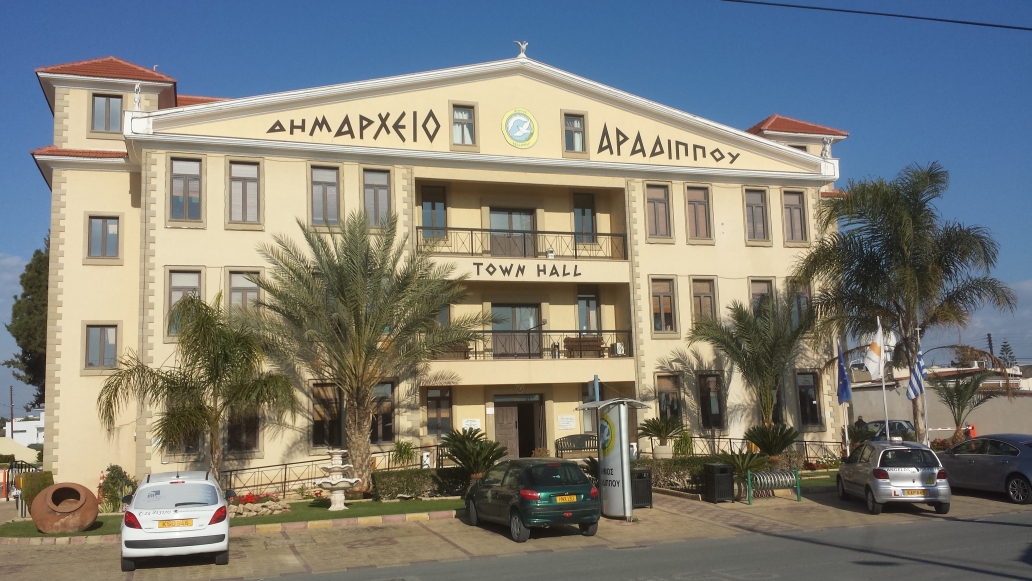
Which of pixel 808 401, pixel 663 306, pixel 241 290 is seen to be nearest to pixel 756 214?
pixel 663 306

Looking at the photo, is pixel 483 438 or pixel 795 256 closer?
pixel 483 438

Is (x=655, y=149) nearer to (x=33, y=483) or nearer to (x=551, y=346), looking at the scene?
(x=551, y=346)

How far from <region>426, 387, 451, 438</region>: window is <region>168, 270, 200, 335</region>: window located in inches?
288

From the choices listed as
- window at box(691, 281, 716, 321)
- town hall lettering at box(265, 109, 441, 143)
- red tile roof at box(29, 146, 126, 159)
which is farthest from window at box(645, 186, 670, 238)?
red tile roof at box(29, 146, 126, 159)

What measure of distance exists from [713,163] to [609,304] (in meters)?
5.89

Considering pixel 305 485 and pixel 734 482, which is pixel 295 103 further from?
pixel 734 482

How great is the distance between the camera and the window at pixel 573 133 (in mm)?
28094

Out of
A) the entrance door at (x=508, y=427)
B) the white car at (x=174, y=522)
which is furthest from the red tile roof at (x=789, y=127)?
the white car at (x=174, y=522)

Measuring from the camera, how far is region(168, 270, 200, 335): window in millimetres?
23812

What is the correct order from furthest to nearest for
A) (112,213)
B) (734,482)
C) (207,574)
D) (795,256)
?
(795,256) < (112,213) < (734,482) < (207,574)

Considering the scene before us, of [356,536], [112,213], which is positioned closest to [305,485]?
[356,536]

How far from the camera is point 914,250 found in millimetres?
23578

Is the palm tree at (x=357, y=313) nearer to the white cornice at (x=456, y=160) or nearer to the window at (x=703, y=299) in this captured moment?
the white cornice at (x=456, y=160)

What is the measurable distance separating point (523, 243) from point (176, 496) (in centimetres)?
1626
